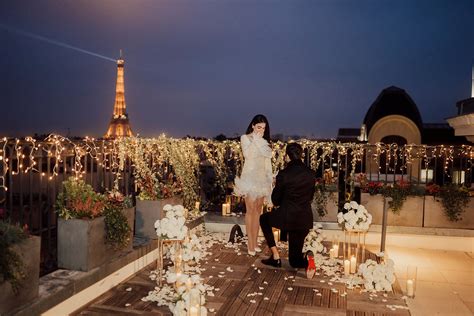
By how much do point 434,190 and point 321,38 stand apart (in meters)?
33.6

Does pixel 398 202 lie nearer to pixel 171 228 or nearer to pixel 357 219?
pixel 357 219

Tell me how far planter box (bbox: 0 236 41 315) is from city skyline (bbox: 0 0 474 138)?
21.4m

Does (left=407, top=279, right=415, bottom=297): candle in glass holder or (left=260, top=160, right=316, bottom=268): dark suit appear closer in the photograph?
(left=407, top=279, right=415, bottom=297): candle in glass holder

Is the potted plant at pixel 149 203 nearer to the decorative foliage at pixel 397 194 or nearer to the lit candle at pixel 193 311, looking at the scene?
the lit candle at pixel 193 311

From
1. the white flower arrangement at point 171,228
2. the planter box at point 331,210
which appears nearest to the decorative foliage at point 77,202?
the white flower arrangement at point 171,228

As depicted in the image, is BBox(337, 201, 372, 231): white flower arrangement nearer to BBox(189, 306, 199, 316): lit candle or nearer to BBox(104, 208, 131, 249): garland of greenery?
BBox(104, 208, 131, 249): garland of greenery

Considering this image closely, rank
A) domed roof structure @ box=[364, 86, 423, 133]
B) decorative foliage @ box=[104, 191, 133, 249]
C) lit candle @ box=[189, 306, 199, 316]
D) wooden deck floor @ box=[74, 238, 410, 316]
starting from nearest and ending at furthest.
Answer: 1. lit candle @ box=[189, 306, 199, 316]
2. wooden deck floor @ box=[74, 238, 410, 316]
3. decorative foliage @ box=[104, 191, 133, 249]
4. domed roof structure @ box=[364, 86, 423, 133]

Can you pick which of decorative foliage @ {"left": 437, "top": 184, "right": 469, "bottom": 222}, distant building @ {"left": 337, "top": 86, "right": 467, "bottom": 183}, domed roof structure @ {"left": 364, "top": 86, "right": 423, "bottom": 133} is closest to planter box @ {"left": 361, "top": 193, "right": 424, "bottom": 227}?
decorative foliage @ {"left": 437, "top": 184, "right": 469, "bottom": 222}

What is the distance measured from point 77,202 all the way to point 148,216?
1.84 metres

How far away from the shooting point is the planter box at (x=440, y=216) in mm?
7648

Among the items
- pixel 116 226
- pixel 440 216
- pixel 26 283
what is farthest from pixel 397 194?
pixel 26 283

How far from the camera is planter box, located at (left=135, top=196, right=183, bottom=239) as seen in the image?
21.0ft

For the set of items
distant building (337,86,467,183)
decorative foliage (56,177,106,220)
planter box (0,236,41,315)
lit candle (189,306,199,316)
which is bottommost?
lit candle (189,306,199,316)

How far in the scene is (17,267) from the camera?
348 centimetres
